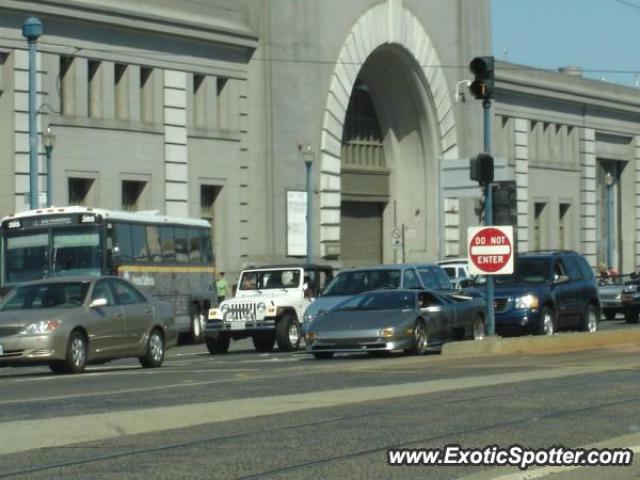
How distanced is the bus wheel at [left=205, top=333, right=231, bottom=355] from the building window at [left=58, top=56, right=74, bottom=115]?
47.9ft

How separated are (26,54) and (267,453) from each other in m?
35.7

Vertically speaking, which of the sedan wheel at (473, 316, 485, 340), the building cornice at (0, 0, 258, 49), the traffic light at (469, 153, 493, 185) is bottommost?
the sedan wheel at (473, 316, 485, 340)

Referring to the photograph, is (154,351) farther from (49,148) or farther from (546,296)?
(49,148)

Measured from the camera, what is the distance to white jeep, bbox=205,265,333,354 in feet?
117

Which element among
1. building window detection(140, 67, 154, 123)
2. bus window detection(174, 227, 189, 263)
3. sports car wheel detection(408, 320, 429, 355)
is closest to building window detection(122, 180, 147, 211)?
building window detection(140, 67, 154, 123)

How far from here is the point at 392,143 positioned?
68188 millimetres

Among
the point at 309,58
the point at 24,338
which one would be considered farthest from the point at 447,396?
the point at 309,58

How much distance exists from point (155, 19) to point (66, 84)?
4218 millimetres

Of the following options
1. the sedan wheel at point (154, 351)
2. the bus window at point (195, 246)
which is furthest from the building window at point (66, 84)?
the sedan wheel at point (154, 351)

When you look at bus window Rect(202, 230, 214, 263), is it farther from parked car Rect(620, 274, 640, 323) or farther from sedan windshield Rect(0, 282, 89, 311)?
sedan windshield Rect(0, 282, 89, 311)

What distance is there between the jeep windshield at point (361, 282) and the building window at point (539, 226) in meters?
41.7

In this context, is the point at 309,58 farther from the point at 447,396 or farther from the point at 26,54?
the point at 447,396

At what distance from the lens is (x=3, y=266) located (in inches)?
1538

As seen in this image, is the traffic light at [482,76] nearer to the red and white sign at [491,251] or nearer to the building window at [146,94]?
the red and white sign at [491,251]
